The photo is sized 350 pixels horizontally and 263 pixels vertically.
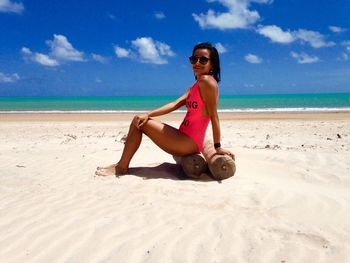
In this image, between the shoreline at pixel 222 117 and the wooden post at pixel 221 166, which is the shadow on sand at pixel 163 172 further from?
the shoreline at pixel 222 117

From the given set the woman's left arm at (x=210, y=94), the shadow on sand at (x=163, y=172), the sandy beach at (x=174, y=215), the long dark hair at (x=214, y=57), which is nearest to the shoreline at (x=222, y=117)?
the shadow on sand at (x=163, y=172)

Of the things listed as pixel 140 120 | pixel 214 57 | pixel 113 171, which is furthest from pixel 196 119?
pixel 113 171

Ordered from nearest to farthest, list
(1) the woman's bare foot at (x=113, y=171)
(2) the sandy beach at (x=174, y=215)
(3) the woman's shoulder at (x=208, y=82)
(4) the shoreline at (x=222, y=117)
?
1. (2) the sandy beach at (x=174, y=215)
2. (3) the woman's shoulder at (x=208, y=82)
3. (1) the woman's bare foot at (x=113, y=171)
4. (4) the shoreline at (x=222, y=117)

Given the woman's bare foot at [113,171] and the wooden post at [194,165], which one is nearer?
the wooden post at [194,165]

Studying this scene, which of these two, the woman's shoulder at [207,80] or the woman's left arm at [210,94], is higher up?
the woman's shoulder at [207,80]

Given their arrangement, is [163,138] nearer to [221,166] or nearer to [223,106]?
[221,166]

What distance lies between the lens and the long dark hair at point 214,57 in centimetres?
452

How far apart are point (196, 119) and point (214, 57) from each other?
0.82m

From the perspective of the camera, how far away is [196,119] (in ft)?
14.9

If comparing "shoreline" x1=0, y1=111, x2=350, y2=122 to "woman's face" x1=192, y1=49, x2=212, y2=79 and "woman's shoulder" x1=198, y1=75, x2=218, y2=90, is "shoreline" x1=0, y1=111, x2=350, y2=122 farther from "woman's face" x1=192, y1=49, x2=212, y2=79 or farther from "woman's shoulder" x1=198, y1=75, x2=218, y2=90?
"woman's shoulder" x1=198, y1=75, x2=218, y2=90

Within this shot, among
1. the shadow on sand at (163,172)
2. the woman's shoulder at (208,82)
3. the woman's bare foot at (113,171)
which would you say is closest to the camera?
the woman's shoulder at (208,82)

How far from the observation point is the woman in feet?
14.4

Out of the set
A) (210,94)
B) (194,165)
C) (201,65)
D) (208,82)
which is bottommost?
(194,165)

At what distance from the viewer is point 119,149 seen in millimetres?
7480
